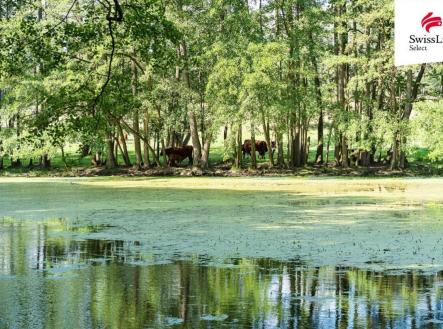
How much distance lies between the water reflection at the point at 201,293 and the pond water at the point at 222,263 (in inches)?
0.6

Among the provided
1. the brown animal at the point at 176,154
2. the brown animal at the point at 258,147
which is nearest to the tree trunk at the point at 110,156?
the brown animal at the point at 176,154

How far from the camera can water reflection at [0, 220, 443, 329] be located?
7203 mm

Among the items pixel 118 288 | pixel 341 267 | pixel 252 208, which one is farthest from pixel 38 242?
pixel 252 208

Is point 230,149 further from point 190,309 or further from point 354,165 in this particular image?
point 190,309

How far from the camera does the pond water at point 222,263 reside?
24.5ft

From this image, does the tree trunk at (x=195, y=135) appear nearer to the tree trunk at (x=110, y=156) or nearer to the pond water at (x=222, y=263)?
the tree trunk at (x=110, y=156)

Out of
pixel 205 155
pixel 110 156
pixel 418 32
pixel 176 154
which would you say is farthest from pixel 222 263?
pixel 176 154

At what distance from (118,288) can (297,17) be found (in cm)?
2803

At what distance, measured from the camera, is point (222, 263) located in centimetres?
1043

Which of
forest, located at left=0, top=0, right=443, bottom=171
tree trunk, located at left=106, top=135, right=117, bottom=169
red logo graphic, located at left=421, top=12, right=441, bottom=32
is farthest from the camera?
tree trunk, located at left=106, top=135, right=117, bottom=169

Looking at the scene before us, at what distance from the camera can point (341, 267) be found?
10062 mm

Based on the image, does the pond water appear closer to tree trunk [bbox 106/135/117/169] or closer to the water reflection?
the water reflection

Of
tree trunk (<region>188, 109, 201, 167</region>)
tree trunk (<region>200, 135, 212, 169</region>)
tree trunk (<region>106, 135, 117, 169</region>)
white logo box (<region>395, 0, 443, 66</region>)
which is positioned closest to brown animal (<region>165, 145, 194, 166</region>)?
tree trunk (<region>106, 135, 117, 169</region>)

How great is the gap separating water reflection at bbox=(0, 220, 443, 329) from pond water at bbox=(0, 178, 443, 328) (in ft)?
0.05
